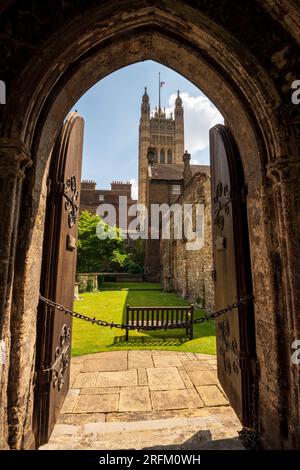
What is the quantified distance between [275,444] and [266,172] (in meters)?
2.39

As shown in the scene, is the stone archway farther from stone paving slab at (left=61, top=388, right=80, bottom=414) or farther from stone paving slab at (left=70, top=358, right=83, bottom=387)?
stone paving slab at (left=70, top=358, right=83, bottom=387)

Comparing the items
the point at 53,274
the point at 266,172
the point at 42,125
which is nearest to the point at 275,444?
the point at 266,172

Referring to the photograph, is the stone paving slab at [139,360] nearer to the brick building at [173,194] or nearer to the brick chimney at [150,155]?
the brick building at [173,194]

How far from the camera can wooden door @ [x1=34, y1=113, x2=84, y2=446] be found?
2.34 m

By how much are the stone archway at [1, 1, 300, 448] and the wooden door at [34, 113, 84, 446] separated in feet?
0.55

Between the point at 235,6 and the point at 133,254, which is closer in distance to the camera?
the point at 235,6

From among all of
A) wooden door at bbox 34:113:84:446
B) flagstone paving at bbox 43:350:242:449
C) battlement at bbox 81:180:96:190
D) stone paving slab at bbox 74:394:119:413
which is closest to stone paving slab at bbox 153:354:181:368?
flagstone paving at bbox 43:350:242:449

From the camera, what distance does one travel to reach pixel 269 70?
2.23m

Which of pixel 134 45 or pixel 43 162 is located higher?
pixel 134 45

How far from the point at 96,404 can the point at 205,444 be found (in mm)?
1512

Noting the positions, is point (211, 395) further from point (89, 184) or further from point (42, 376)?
point (89, 184)

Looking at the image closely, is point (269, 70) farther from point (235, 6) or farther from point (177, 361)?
point (177, 361)

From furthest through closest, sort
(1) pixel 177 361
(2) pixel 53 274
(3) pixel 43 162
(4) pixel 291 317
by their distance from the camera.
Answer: (1) pixel 177 361
(2) pixel 53 274
(3) pixel 43 162
(4) pixel 291 317
